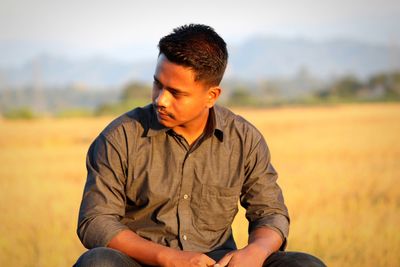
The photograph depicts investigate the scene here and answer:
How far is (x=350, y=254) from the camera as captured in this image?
596 centimetres

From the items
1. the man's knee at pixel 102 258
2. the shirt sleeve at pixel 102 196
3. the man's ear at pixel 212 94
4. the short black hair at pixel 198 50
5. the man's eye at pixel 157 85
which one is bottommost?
the man's knee at pixel 102 258

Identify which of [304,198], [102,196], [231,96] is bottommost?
[231,96]

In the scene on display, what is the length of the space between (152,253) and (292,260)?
63 centimetres

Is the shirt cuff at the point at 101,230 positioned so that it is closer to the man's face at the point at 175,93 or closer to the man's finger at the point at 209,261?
the man's finger at the point at 209,261

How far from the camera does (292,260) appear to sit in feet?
10.7

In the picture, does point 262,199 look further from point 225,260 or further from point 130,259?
point 130,259

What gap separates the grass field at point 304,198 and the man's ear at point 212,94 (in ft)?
8.17

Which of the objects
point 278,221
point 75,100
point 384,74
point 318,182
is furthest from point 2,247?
point 75,100

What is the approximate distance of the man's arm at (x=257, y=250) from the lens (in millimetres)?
3299

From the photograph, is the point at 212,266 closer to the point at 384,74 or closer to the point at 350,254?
the point at 350,254

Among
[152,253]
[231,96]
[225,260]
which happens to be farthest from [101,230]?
[231,96]

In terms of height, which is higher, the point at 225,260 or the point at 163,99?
the point at 163,99

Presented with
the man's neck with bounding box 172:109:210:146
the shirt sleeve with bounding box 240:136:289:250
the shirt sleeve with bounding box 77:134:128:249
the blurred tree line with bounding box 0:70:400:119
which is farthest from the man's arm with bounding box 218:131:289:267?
the blurred tree line with bounding box 0:70:400:119

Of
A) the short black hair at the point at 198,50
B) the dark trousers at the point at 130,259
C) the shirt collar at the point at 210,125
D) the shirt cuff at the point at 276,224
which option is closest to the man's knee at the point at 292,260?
the dark trousers at the point at 130,259
